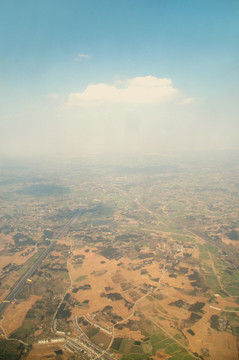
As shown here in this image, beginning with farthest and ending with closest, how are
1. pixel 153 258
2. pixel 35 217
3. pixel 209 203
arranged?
pixel 209 203 < pixel 35 217 < pixel 153 258

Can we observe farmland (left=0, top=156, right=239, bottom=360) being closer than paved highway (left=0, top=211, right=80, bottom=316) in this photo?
Yes

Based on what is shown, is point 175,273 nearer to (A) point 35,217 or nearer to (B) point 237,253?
(B) point 237,253

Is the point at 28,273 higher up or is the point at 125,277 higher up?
the point at 28,273

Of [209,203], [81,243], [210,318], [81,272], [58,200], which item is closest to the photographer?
[210,318]

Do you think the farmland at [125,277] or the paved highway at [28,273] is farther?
the paved highway at [28,273]

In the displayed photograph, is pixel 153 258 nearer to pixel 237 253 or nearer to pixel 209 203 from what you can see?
pixel 237 253

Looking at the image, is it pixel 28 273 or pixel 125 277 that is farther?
pixel 28 273

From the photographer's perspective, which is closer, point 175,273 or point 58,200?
point 175,273

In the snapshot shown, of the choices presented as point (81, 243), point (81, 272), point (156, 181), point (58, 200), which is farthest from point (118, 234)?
point (156, 181)

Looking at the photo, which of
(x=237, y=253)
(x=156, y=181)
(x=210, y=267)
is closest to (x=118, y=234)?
(x=210, y=267)
